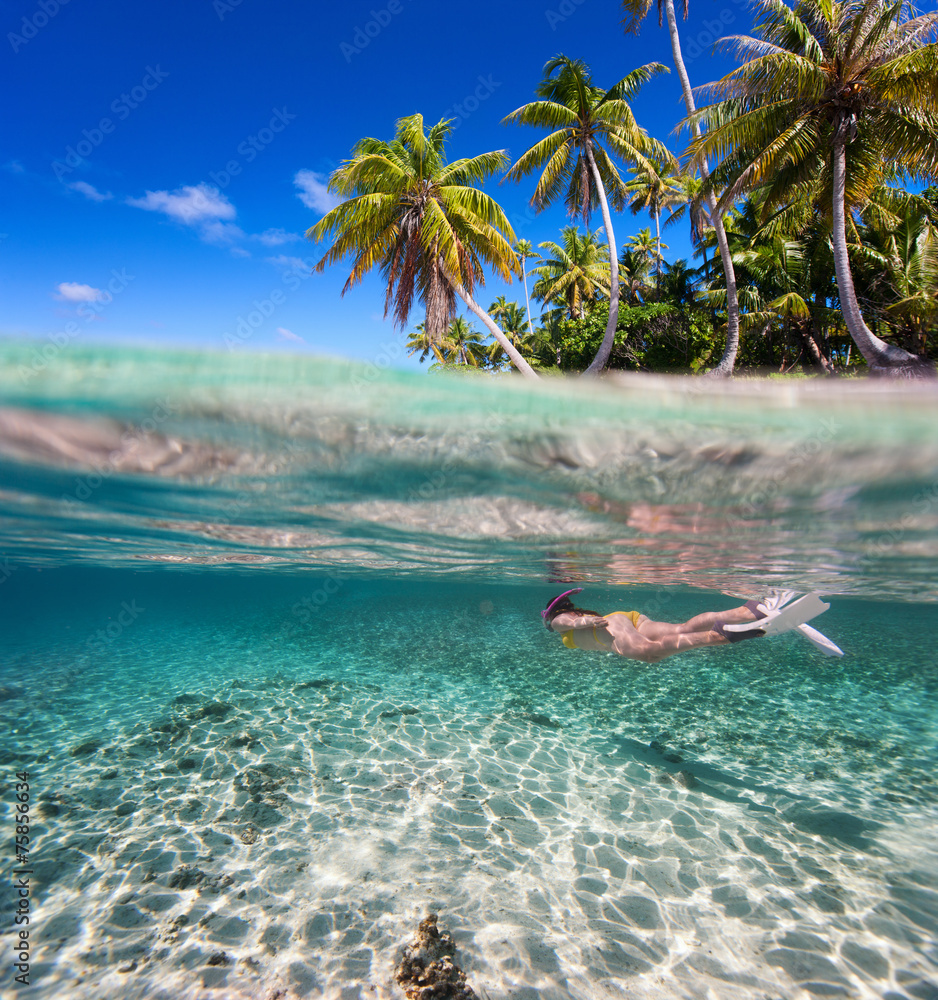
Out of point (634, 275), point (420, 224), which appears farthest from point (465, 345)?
point (420, 224)

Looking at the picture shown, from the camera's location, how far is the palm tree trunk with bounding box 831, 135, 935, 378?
11.7 meters

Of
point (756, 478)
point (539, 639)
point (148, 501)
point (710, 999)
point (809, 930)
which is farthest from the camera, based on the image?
point (539, 639)

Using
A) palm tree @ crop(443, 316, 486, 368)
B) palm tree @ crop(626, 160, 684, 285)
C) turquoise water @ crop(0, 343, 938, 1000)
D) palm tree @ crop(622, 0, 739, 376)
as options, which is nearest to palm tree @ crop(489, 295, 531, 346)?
palm tree @ crop(443, 316, 486, 368)

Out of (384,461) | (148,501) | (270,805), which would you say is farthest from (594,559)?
(148,501)

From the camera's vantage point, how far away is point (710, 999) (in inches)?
163

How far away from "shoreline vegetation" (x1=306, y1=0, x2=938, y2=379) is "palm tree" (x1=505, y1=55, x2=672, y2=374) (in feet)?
0.20

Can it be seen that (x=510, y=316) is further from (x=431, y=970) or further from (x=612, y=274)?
(x=431, y=970)

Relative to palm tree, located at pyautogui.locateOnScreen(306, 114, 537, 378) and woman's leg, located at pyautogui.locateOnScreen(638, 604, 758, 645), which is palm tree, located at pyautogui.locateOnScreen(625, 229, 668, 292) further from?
woman's leg, located at pyautogui.locateOnScreen(638, 604, 758, 645)

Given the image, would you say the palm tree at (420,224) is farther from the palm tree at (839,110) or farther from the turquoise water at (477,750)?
the turquoise water at (477,750)

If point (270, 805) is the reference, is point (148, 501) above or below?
above

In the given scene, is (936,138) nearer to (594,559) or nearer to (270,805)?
(594,559)

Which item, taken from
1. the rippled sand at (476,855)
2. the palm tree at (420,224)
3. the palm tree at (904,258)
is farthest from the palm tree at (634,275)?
Result: the rippled sand at (476,855)

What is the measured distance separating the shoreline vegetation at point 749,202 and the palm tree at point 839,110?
4 cm

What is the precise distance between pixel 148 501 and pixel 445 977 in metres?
7.28
